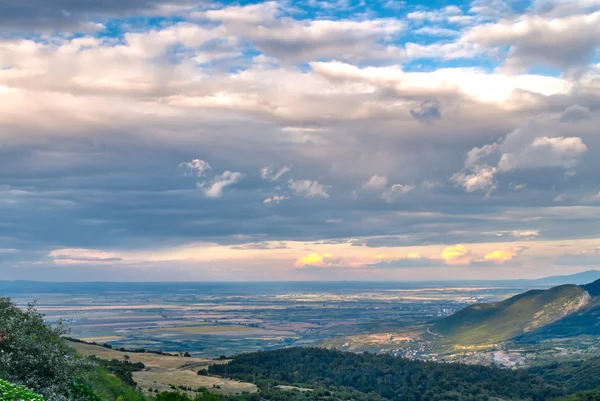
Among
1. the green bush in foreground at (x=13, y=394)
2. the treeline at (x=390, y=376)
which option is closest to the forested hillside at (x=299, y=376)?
the treeline at (x=390, y=376)

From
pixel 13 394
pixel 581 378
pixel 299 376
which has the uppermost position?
pixel 13 394

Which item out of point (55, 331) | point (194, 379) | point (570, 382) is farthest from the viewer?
point (570, 382)

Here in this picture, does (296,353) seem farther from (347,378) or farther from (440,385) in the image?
(440,385)

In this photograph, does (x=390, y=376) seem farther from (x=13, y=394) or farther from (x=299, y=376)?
(x=13, y=394)

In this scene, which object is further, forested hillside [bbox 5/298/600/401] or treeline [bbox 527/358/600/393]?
treeline [bbox 527/358/600/393]

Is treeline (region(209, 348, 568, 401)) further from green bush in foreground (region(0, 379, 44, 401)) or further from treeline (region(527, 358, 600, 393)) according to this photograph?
green bush in foreground (region(0, 379, 44, 401))

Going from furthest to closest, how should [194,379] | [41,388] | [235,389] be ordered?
[194,379] < [235,389] < [41,388]

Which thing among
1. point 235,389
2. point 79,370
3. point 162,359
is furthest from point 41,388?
point 162,359

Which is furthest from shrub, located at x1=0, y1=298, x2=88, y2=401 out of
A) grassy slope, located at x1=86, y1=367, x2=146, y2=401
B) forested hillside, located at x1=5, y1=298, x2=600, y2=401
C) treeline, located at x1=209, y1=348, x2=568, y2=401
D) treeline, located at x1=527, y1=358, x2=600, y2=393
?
treeline, located at x1=527, y1=358, x2=600, y2=393

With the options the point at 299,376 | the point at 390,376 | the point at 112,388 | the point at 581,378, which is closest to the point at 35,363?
the point at 112,388
